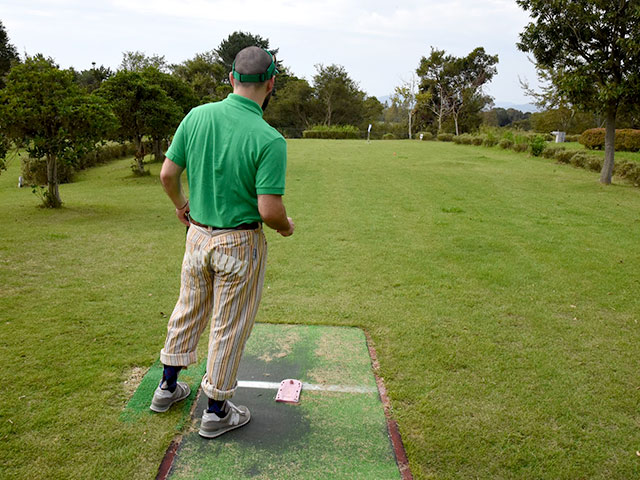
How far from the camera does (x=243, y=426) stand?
2.53 m

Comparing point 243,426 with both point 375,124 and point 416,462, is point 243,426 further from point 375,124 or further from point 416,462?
point 375,124

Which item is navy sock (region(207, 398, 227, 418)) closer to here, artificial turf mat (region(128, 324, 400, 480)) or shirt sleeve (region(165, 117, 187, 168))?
artificial turf mat (region(128, 324, 400, 480))

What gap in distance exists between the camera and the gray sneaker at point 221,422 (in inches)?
94.6

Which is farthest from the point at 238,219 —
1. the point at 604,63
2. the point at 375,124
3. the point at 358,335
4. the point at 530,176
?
the point at 375,124

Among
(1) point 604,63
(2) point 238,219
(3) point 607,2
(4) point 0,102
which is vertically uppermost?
(3) point 607,2

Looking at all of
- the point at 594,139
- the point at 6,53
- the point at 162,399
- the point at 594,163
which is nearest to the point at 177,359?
the point at 162,399

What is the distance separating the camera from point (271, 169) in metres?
2.05

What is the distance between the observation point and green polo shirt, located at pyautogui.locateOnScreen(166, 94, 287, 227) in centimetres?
207

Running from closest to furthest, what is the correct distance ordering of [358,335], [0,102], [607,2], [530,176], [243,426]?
1. [243,426]
2. [358,335]
3. [0,102]
4. [607,2]
5. [530,176]

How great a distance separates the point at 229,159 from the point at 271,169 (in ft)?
0.71

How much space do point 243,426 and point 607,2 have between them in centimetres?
1283

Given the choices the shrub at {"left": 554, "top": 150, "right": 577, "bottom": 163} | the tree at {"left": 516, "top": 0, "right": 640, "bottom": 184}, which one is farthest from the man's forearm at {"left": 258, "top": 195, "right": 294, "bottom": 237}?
the shrub at {"left": 554, "top": 150, "right": 577, "bottom": 163}

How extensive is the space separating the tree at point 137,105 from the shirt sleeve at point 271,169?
12.3m

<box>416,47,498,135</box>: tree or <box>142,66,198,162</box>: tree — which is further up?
<box>416,47,498,135</box>: tree
